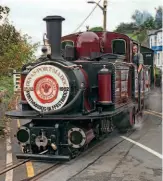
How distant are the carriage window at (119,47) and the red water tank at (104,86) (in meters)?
2.72

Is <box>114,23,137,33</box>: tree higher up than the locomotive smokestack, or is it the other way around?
<box>114,23,137,33</box>: tree

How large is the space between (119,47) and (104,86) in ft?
9.73

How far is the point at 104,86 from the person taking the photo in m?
8.76

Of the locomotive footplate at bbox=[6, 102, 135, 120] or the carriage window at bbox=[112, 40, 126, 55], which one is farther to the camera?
the carriage window at bbox=[112, 40, 126, 55]

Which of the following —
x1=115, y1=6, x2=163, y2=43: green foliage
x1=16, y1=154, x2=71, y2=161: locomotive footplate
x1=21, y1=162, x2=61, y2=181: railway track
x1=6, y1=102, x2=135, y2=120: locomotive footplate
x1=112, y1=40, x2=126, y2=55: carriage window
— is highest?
x1=115, y1=6, x2=163, y2=43: green foliage

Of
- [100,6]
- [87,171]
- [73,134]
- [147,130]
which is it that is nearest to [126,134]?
[147,130]

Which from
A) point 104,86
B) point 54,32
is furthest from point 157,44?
point 54,32

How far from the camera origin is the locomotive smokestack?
8305 mm

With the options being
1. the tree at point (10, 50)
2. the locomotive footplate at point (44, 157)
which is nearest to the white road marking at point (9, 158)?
the locomotive footplate at point (44, 157)

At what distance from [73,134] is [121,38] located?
400cm

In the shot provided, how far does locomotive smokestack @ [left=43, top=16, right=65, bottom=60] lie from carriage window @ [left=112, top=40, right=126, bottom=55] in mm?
3192

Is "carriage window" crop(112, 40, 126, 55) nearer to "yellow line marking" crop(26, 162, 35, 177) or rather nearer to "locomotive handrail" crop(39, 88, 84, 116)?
"locomotive handrail" crop(39, 88, 84, 116)

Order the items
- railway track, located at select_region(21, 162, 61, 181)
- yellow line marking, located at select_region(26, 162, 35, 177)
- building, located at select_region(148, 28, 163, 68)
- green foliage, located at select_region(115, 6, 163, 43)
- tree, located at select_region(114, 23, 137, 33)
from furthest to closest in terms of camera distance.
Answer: tree, located at select_region(114, 23, 137, 33) < green foliage, located at select_region(115, 6, 163, 43) < building, located at select_region(148, 28, 163, 68) < yellow line marking, located at select_region(26, 162, 35, 177) < railway track, located at select_region(21, 162, 61, 181)

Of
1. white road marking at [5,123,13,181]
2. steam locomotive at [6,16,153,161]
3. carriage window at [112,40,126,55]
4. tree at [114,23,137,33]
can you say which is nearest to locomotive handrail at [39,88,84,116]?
steam locomotive at [6,16,153,161]
